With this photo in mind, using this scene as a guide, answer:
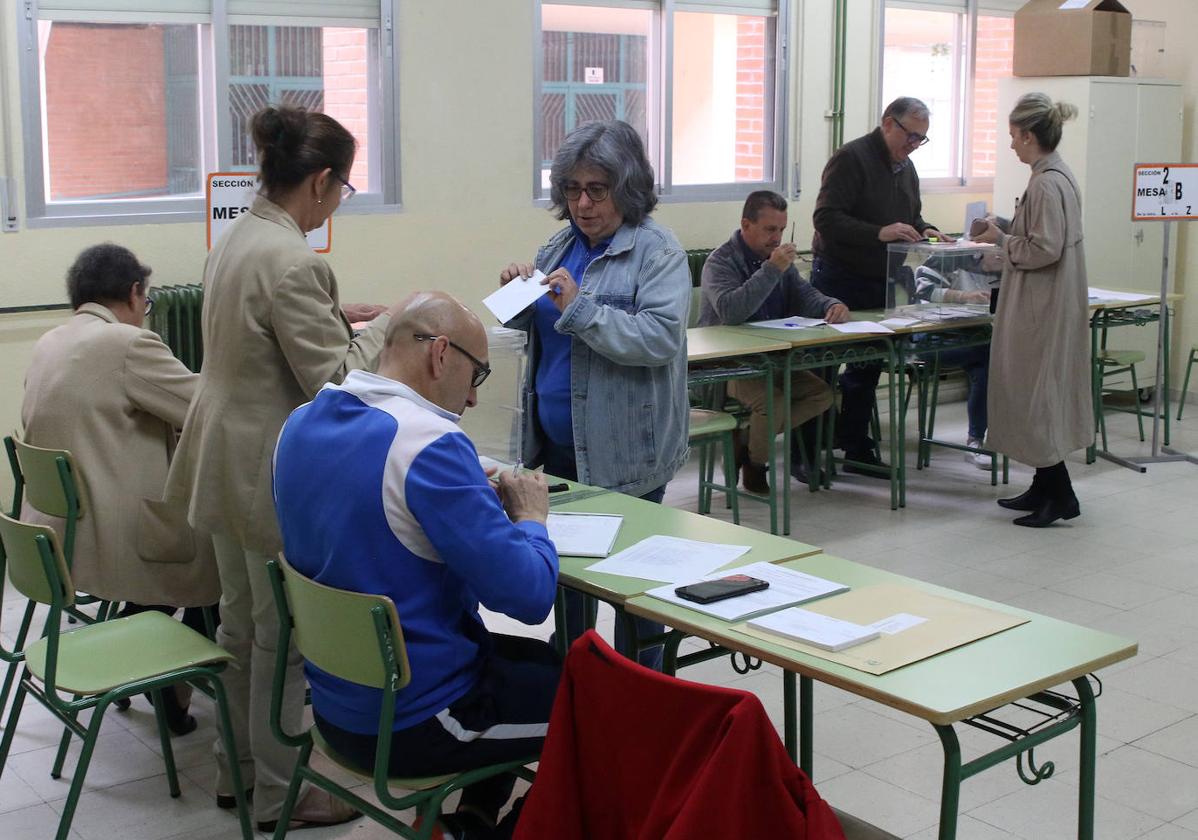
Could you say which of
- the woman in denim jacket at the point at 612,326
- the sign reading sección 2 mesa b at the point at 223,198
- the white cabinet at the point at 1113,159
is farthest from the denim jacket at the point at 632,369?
the white cabinet at the point at 1113,159

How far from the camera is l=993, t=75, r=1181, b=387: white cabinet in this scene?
7.81 meters

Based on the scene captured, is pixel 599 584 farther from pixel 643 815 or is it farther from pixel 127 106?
pixel 127 106

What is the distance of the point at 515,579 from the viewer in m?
2.26

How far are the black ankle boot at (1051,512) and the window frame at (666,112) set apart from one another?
2459 mm

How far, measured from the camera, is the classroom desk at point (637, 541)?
8.30 feet

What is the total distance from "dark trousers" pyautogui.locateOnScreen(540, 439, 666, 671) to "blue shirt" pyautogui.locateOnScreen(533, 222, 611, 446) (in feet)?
0.19

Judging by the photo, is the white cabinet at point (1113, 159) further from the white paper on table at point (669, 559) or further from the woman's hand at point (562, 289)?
the white paper on table at point (669, 559)

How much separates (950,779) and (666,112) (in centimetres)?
544

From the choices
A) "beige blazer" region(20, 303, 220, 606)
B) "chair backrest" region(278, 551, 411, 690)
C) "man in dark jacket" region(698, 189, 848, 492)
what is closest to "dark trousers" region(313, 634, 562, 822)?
"chair backrest" region(278, 551, 411, 690)

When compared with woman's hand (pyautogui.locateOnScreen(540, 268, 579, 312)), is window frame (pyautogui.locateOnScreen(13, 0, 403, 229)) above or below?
above

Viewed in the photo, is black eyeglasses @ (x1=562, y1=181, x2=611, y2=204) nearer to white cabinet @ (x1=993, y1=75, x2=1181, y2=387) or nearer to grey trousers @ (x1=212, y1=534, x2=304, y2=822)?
grey trousers @ (x1=212, y1=534, x2=304, y2=822)

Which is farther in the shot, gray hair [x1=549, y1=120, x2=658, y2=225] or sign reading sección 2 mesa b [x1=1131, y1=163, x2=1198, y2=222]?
sign reading sección 2 mesa b [x1=1131, y1=163, x2=1198, y2=222]

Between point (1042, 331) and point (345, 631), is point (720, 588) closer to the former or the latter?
point (345, 631)

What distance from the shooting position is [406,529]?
224cm
